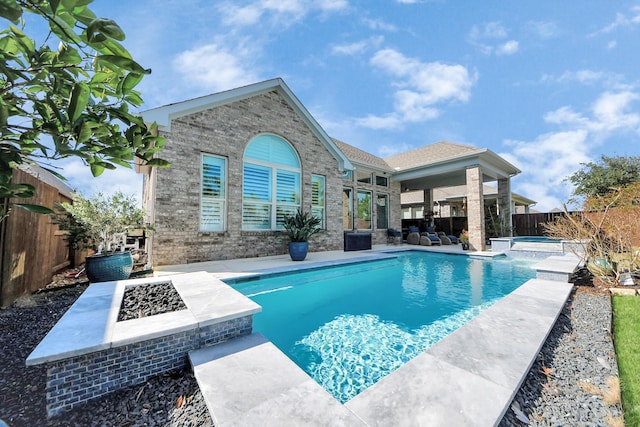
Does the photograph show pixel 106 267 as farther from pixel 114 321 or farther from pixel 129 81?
pixel 129 81

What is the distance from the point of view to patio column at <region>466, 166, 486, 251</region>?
41.2 feet

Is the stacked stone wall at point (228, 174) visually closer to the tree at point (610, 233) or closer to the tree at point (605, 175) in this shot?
the tree at point (610, 233)

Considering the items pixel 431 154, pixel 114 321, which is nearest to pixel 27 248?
pixel 114 321

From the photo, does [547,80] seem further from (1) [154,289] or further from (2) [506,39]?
(1) [154,289]

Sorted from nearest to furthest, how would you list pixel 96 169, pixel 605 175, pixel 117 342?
pixel 96 169 < pixel 117 342 < pixel 605 175

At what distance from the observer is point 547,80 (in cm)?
1352

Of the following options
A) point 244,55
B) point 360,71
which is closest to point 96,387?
point 244,55

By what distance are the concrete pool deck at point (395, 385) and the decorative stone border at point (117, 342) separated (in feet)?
0.69

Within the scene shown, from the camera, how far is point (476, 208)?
12688mm

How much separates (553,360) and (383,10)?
984 centimetres

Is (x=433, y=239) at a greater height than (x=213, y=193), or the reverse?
(x=213, y=193)

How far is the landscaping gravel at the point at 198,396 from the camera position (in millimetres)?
1806

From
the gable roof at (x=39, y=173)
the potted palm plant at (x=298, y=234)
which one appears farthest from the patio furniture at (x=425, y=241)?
the gable roof at (x=39, y=173)

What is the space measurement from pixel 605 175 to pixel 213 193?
2933 cm
